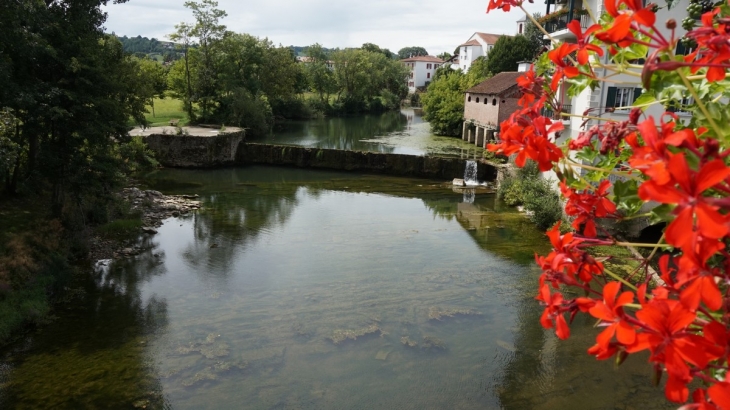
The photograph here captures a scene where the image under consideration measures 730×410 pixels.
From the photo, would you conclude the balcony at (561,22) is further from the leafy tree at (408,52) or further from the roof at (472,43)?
the leafy tree at (408,52)

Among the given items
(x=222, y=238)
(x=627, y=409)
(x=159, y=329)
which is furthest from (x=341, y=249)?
(x=627, y=409)

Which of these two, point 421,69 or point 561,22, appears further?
point 421,69

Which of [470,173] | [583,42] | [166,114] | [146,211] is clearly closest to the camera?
[583,42]

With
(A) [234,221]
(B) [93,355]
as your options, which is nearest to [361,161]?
(A) [234,221]

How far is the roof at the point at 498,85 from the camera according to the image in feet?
116

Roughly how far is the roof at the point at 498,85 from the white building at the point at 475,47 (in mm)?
42313

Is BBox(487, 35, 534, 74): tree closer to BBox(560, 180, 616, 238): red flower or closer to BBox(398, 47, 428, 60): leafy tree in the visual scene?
BBox(560, 180, 616, 238): red flower

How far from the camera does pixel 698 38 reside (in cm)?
159

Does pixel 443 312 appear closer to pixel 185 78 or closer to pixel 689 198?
pixel 689 198

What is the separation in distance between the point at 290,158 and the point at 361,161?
4720 millimetres

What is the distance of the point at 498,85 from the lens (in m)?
36.9

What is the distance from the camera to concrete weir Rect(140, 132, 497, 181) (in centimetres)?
2997

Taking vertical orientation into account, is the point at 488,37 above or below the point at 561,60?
above

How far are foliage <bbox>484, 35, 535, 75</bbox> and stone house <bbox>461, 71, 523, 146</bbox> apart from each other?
1224cm
